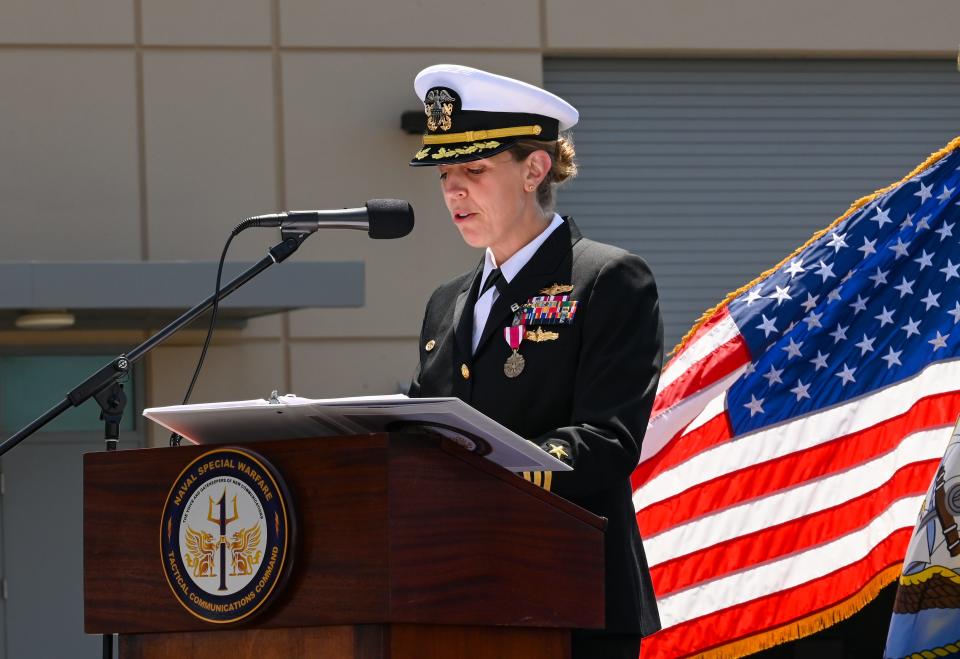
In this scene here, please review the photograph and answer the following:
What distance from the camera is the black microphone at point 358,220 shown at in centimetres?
309

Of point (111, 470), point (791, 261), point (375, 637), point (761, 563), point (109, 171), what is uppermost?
point (109, 171)

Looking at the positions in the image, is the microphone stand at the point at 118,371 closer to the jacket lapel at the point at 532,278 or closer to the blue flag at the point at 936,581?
the jacket lapel at the point at 532,278

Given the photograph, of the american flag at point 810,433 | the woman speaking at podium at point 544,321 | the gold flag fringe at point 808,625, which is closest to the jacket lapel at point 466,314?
the woman speaking at podium at point 544,321

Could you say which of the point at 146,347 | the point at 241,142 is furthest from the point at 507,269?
the point at 241,142

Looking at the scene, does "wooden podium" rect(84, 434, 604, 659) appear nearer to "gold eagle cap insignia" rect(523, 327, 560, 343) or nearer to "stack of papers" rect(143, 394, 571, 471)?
"stack of papers" rect(143, 394, 571, 471)

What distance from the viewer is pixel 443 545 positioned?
2.28 metres

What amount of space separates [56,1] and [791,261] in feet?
14.8

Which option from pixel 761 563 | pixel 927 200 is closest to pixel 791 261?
pixel 927 200

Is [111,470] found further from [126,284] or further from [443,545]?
[126,284]

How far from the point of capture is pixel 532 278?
3.02 meters

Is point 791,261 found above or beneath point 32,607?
above

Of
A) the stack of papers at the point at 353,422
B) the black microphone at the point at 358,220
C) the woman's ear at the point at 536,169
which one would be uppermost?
the woman's ear at the point at 536,169

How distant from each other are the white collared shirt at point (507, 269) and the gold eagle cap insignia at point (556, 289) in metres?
0.09

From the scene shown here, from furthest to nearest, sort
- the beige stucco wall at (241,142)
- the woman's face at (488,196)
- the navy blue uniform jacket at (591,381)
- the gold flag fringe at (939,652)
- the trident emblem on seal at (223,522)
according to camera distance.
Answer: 1. the beige stucco wall at (241,142)
2. the woman's face at (488,196)
3. the navy blue uniform jacket at (591,381)
4. the gold flag fringe at (939,652)
5. the trident emblem on seal at (223,522)
